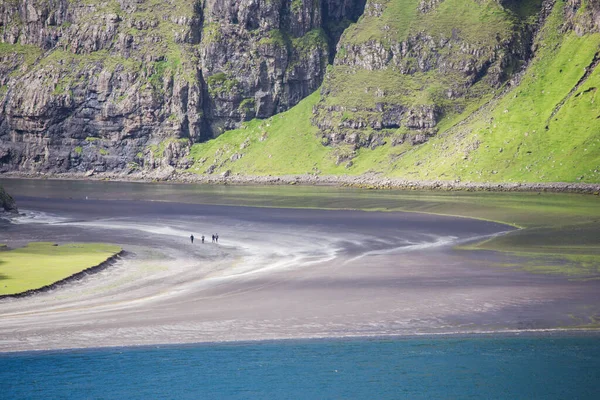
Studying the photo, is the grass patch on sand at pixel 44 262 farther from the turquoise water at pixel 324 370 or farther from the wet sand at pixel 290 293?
the turquoise water at pixel 324 370

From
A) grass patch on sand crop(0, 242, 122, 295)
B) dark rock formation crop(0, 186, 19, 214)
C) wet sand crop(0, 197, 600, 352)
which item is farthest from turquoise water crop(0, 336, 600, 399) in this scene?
dark rock formation crop(0, 186, 19, 214)

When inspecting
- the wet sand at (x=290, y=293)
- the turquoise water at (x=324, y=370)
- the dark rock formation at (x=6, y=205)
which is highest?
the dark rock formation at (x=6, y=205)

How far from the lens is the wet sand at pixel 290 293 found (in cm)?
5012

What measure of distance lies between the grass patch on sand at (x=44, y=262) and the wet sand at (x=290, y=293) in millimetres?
2310

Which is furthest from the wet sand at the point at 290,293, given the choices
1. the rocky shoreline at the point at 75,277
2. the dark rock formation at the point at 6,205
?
the dark rock formation at the point at 6,205

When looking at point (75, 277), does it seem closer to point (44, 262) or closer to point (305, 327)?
point (44, 262)

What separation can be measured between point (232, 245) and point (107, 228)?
2968cm

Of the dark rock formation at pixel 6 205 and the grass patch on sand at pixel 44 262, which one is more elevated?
the dark rock formation at pixel 6 205

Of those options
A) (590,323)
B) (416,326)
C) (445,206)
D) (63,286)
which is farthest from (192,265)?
(445,206)

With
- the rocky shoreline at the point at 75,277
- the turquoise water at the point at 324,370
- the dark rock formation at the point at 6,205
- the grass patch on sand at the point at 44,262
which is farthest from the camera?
the dark rock formation at the point at 6,205

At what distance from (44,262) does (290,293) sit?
28279mm

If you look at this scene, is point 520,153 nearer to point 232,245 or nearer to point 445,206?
point 445,206

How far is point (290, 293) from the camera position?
61.5 meters

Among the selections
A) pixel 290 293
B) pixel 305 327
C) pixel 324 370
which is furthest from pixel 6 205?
pixel 324 370
